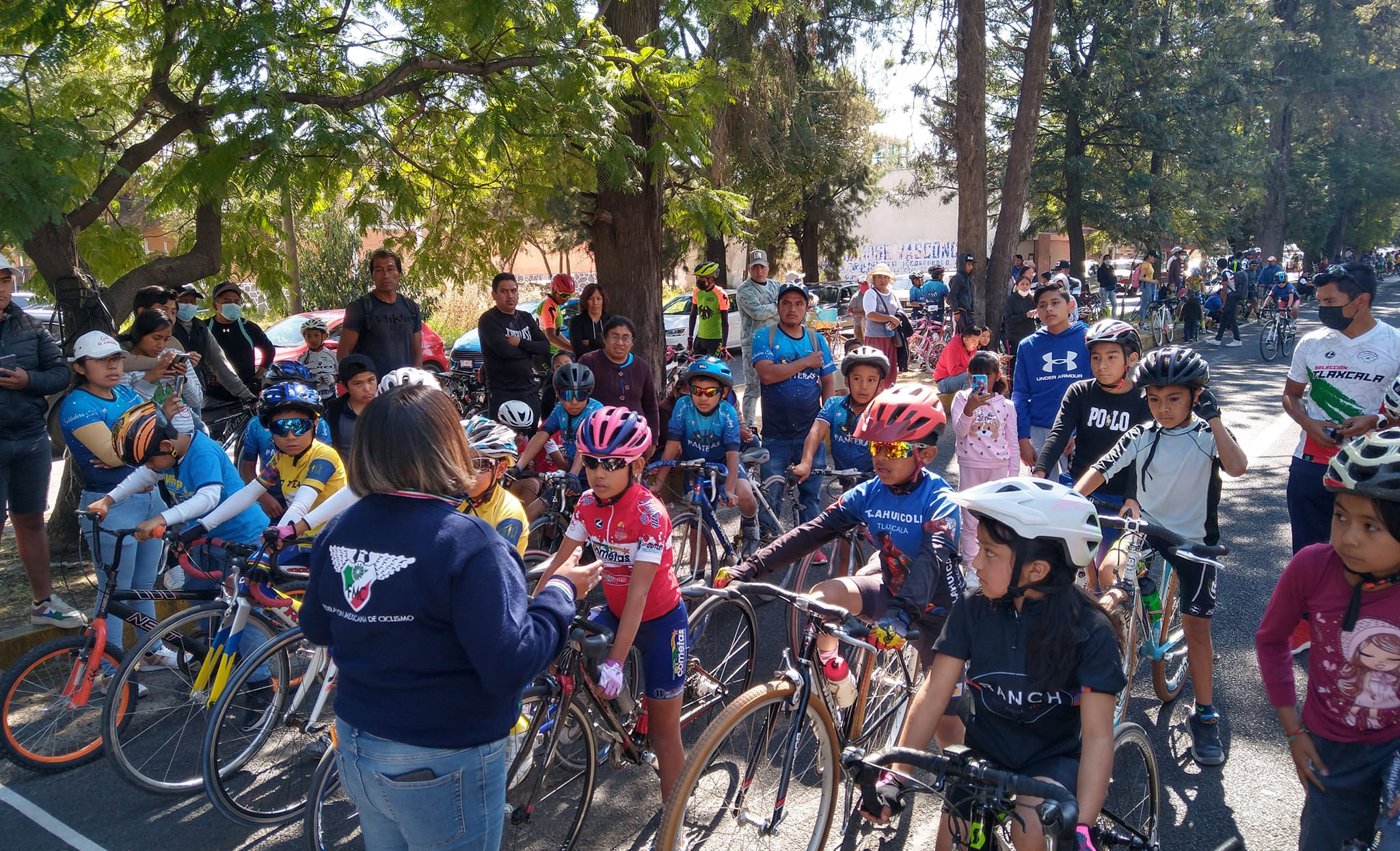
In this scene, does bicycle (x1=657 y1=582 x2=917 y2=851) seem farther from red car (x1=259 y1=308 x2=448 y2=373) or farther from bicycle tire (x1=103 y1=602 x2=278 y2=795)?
red car (x1=259 y1=308 x2=448 y2=373)

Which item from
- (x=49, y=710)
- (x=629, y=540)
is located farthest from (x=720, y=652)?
(x=49, y=710)

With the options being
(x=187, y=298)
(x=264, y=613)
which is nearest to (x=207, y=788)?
(x=264, y=613)

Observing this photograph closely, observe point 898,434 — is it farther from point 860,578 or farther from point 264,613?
point 264,613

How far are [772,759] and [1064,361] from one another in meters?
4.03

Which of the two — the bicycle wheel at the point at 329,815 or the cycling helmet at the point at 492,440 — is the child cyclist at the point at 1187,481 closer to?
the cycling helmet at the point at 492,440

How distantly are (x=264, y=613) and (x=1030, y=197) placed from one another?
31.4 m

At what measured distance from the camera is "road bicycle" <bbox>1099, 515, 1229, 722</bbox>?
13.4 ft

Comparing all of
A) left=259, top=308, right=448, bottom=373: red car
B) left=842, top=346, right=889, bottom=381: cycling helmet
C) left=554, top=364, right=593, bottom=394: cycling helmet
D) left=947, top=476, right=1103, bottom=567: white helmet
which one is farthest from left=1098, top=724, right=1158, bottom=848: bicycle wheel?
left=259, top=308, right=448, bottom=373: red car

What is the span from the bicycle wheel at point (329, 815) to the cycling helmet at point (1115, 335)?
4391mm

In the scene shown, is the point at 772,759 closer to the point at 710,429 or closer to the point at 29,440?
the point at 710,429

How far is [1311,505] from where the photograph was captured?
17.4 ft

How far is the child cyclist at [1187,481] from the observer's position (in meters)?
4.41

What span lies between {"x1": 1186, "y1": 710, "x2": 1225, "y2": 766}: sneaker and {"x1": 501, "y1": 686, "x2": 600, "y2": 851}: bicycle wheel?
2939mm

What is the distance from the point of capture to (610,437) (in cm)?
375
